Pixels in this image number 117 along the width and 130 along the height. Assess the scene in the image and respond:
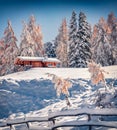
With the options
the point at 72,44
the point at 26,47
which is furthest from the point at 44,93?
the point at 26,47

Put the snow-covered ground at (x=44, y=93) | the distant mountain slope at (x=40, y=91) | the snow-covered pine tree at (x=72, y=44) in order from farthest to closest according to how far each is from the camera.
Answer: the snow-covered pine tree at (x=72, y=44) → the distant mountain slope at (x=40, y=91) → the snow-covered ground at (x=44, y=93)

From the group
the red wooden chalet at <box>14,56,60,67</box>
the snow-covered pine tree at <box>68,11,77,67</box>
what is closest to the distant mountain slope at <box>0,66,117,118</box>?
the red wooden chalet at <box>14,56,60,67</box>

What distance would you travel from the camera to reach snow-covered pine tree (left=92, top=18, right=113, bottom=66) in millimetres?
12516

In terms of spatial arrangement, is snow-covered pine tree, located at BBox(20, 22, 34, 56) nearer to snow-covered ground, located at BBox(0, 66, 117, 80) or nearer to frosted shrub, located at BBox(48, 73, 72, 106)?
snow-covered ground, located at BBox(0, 66, 117, 80)

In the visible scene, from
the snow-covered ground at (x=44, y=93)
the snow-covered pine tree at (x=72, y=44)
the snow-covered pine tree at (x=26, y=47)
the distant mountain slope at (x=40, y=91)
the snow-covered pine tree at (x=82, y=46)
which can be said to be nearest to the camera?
the snow-covered ground at (x=44, y=93)

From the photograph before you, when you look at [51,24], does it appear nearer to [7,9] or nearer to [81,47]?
[7,9]

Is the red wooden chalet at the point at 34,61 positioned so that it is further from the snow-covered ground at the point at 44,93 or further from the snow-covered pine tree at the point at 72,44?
the snow-covered ground at the point at 44,93

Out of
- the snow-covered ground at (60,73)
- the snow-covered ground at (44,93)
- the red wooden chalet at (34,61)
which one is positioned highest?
the red wooden chalet at (34,61)

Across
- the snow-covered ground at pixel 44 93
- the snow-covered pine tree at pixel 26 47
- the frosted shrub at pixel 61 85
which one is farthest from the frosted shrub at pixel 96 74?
the snow-covered pine tree at pixel 26 47

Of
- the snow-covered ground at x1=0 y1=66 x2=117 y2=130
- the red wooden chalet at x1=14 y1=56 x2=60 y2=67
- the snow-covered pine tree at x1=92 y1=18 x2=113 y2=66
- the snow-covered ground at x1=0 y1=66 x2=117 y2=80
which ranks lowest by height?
the snow-covered ground at x1=0 y1=66 x2=117 y2=130

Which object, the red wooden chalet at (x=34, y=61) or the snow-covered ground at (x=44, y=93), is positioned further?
→ the red wooden chalet at (x=34, y=61)

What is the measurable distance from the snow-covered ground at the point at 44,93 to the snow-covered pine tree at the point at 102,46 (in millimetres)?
1477

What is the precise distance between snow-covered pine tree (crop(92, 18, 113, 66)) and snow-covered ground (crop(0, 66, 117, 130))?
1477 mm

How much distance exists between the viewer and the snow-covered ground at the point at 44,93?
32.3ft
